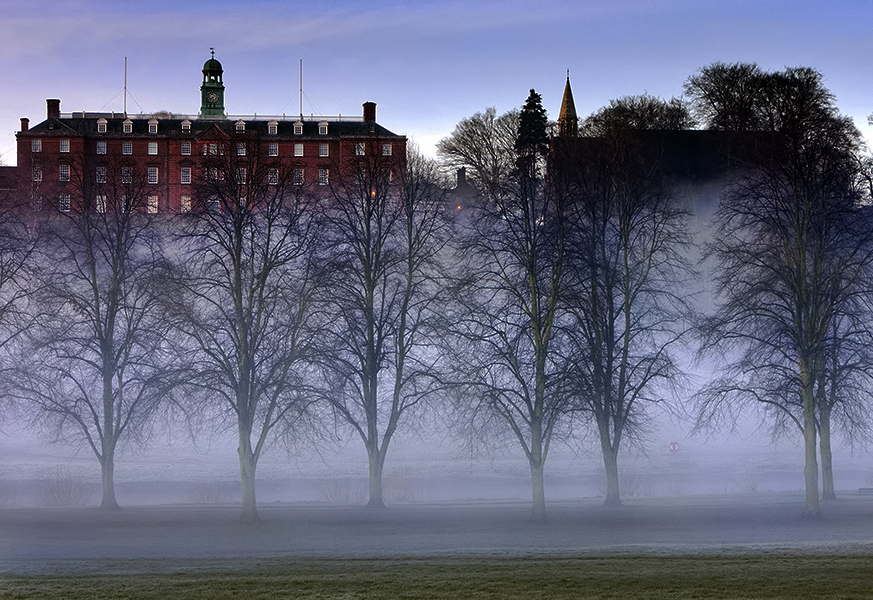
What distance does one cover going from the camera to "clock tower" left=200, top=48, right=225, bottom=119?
345 feet

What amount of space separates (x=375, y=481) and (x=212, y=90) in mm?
78485

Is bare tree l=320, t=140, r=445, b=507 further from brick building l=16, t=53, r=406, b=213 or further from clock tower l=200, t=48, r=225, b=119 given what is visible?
clock tower l=200, t=48, r=225, b=119

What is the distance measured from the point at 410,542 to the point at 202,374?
9.47 meters

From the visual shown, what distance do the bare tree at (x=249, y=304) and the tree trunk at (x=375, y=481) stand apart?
3.60 m

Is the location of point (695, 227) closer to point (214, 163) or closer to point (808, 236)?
point (808, 236)

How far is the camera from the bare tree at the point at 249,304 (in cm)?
3238

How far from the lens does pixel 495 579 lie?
19719 mm

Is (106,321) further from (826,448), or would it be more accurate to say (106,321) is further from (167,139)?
(167,139)

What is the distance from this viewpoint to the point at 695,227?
74000mm

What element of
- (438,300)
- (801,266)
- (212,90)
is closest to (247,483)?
(438,300)

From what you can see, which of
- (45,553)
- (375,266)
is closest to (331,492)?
(375,266)

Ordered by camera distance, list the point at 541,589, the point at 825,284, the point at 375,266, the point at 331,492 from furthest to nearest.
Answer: the point at 331,492
the point at 375,266
the point at 825,284
the point at 541,589

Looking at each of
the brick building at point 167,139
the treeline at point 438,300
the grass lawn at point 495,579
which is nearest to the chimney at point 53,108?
the brick building at point 167,139

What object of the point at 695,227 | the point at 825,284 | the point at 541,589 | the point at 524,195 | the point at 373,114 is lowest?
the point at 541,589
